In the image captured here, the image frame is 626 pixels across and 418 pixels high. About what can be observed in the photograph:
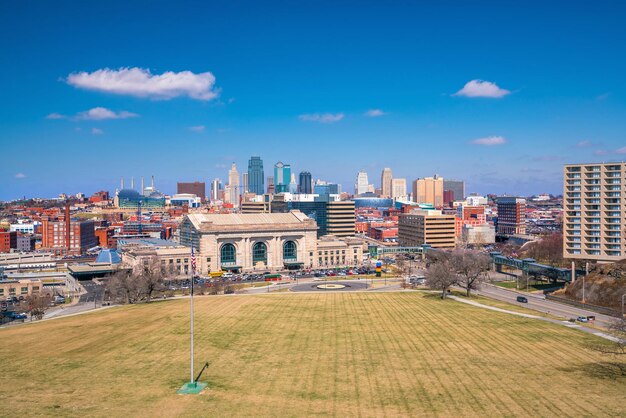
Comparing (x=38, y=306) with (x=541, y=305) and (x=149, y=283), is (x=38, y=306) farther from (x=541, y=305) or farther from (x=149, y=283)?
(x=541, y=305)

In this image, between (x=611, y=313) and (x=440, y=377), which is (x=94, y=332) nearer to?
(x=440, y=377)

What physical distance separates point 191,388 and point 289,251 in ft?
324

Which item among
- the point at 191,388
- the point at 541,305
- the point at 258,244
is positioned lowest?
the point at 541,305

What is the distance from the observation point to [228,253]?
427 feet

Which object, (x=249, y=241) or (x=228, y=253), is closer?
(x=228, y=253)

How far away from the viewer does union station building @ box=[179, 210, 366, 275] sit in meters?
127

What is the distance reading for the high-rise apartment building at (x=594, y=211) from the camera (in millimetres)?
96125

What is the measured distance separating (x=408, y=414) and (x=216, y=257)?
9744 cm

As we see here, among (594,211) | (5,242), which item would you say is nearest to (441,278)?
(594,211)

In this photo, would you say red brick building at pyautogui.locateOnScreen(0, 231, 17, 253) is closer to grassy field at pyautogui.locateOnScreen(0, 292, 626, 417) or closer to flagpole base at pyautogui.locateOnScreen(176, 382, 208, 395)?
grassy field at pyautogui.locateOnScreen(0, 292, 626, 417)

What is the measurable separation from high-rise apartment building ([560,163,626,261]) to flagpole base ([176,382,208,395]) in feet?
269

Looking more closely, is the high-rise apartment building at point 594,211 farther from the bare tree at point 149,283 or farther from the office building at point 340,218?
the office building at point 340,218

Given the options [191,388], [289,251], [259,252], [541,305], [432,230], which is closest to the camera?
[191,388]

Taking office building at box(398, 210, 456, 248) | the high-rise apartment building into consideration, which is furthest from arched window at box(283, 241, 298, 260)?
the high-rise apartment building
